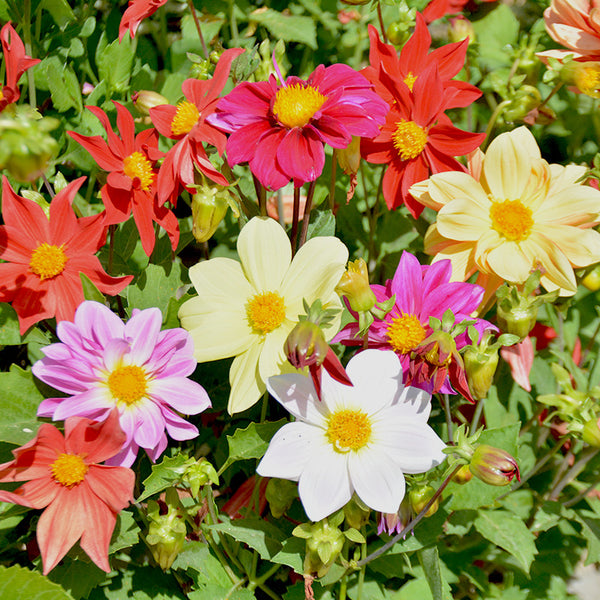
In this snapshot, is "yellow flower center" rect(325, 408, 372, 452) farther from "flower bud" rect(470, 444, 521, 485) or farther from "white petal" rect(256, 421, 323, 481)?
"flower bud" rect(470, 444, 521, 485)

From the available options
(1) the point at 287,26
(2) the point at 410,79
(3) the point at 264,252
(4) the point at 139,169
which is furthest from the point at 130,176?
(1) the point at 287,26

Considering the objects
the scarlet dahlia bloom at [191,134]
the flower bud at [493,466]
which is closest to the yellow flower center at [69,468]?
the scarlet dahlia bloom at [191,134]

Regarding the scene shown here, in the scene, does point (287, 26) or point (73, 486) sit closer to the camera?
point (73, 486)

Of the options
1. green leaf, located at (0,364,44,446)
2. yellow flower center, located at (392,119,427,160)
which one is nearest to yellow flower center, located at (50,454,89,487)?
green leaf, located at (0,364,44,446)

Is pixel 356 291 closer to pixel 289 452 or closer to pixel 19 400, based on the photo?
pixel 289 452

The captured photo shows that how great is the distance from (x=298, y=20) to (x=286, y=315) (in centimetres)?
75

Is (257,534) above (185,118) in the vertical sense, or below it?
below

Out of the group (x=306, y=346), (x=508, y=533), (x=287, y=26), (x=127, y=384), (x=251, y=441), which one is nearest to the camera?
(x=306, y=346)

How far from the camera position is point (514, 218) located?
947 millimetres

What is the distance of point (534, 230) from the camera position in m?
0.95

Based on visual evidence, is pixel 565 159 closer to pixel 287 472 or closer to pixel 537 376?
pixel 537 376

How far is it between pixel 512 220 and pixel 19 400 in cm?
73

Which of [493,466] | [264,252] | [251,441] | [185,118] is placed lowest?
[251,441]

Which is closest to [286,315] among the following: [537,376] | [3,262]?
[3,262]
